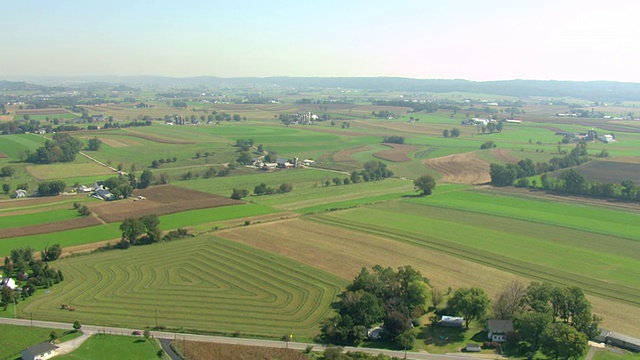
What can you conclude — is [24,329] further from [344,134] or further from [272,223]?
[344,134]

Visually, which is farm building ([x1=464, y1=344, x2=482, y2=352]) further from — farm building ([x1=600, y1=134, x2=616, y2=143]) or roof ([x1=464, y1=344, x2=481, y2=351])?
farm building ([x1=600, y1=134, x2=616, y2=143])

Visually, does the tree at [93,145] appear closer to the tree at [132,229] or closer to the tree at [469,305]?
the tree at [132,229]

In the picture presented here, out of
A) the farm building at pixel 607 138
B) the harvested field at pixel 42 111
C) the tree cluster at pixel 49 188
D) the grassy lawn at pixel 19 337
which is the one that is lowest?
the grassy lawn at pixel 19 337

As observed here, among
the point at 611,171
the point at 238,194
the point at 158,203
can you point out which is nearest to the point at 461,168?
the point at 611,171

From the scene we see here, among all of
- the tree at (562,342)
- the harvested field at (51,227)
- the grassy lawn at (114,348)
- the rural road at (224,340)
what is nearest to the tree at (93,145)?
the harvested field at (51,227)

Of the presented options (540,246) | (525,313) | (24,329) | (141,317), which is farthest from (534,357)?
(24,329)

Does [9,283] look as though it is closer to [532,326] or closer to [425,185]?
[532,326]

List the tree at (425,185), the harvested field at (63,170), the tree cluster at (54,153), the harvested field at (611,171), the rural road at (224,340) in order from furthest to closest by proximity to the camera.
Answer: the tree cluster at (54,153) < the harvested field at (63,170) < the harvested field at (611,171) < the tree at (425,185) < the rural road at (224,340)
